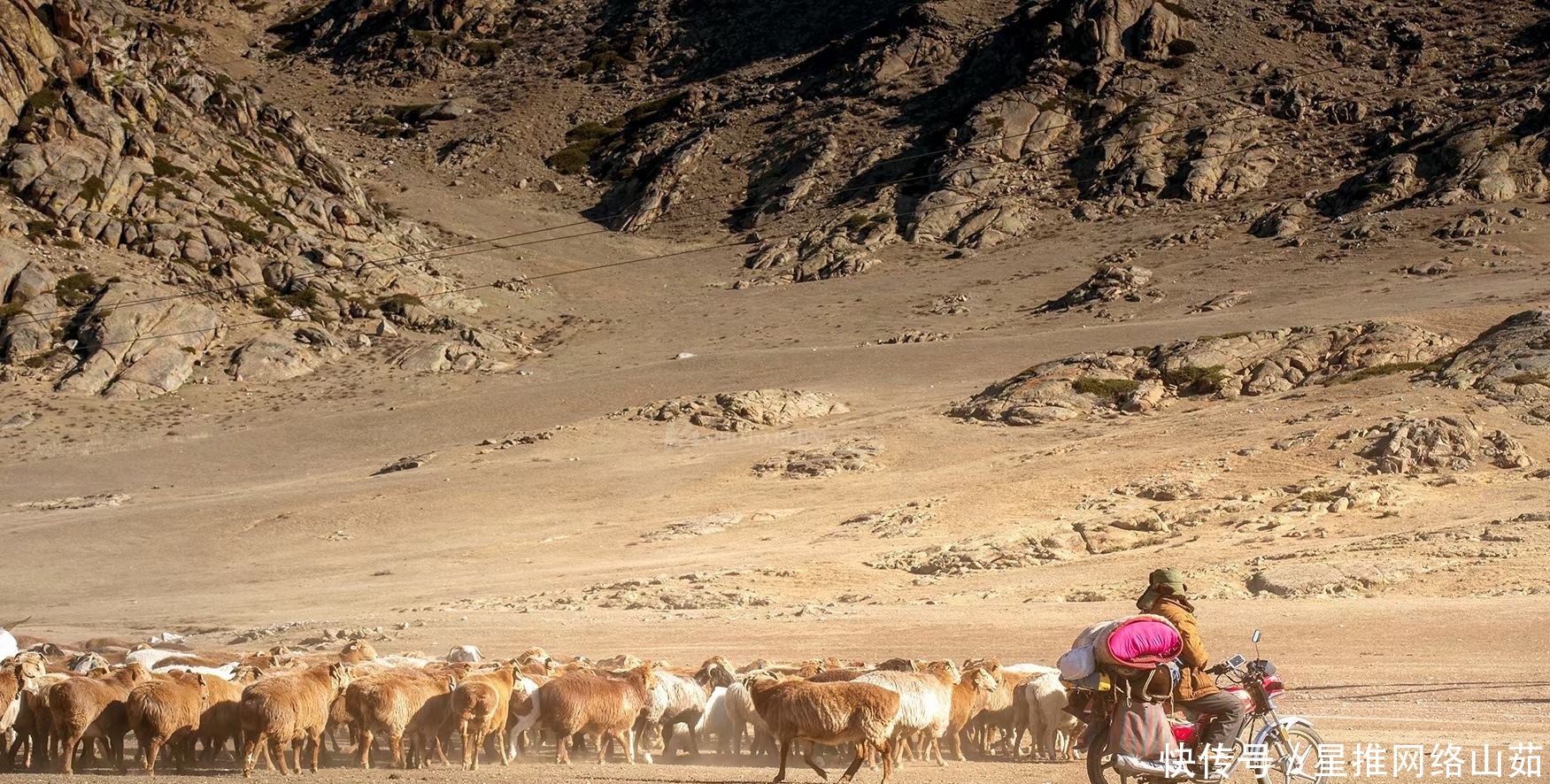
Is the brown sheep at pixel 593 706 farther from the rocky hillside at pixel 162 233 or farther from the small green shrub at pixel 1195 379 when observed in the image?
the rocky hillside at pixel 162 233

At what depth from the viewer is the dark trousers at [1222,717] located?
9602 mm

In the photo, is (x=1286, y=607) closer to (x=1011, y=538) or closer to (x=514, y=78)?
(x=1011, y=538)

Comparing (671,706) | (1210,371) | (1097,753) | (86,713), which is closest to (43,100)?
(1210,371)

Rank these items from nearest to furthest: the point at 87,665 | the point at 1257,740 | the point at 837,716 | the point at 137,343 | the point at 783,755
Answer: the point at 1257,740 < the point at 837,716 < the point at 783,755 < the point at 87,665 < the point at 137,343

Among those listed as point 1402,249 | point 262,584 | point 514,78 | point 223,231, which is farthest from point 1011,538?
point 514,78

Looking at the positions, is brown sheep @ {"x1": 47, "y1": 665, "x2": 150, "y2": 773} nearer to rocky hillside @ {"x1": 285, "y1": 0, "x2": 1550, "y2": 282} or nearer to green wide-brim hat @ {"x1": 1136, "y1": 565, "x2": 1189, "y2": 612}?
green wide-brim hat @ {"x1": 1136, "y1": 565, "x2": 1189, "y2": 612}

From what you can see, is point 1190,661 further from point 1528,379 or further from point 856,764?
point 1528,379

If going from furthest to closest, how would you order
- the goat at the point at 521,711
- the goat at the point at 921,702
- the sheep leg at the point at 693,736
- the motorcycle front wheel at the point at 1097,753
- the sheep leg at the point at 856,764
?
the sheep leg at the point at 693,736
the goat at the point at 521,711
the goat at the point at 921,702
the sheep leg at the point at 856,764
the motorcycle front wheel at the point at 1097,753

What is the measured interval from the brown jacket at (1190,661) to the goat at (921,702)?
12.7 feet

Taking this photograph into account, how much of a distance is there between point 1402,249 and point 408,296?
68658mm

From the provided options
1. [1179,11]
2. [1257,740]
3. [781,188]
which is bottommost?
[1257,740]

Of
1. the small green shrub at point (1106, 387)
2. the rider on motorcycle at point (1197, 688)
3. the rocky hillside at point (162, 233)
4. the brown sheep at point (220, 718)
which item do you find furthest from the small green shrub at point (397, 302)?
the rider on motorcycle at point (1197, 688)

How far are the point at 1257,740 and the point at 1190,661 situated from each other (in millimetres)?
754

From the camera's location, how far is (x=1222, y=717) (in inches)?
379
